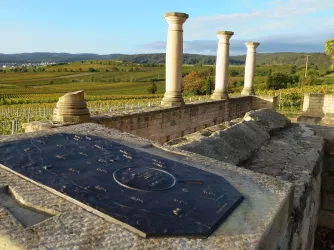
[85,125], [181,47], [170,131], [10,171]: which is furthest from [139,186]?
[181,47]

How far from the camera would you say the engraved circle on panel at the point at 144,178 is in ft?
7.63

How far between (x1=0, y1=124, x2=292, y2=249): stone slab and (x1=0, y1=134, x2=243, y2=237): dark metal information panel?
0.06 metres

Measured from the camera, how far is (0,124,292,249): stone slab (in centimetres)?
167

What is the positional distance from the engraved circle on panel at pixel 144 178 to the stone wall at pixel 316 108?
13.8m

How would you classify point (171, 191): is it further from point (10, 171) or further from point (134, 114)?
point (134, 114)

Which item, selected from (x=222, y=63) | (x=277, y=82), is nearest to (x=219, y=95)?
(x=222, y=63)

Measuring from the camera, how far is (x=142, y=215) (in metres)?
1.93

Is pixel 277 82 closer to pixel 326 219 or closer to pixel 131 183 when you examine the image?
pixel 326 219

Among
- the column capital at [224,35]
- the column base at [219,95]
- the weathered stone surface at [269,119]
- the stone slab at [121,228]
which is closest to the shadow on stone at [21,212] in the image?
the stone slab at [121,228]

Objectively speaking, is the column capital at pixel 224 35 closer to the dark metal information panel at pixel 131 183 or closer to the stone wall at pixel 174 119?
the stone wall at pixel 174 119

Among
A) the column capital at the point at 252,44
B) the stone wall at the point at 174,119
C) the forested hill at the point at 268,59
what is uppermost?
the forested hill at the point at 268,59

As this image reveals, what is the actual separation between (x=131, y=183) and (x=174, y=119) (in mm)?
6091

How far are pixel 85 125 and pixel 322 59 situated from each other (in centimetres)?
11515

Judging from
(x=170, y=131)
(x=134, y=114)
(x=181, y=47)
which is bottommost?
(x=170, y=131)
